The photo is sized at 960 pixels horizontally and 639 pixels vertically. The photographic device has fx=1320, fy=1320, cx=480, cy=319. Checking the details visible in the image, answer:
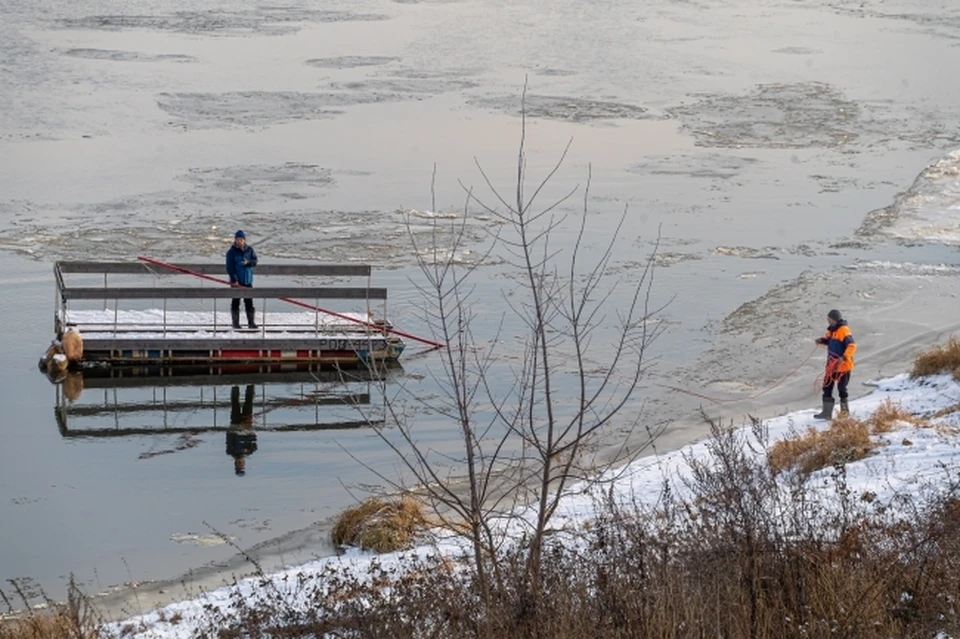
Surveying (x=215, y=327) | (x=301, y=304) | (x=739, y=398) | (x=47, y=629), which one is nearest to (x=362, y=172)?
(x=301, y=304)

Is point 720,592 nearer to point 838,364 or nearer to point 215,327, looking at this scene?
point 838,364

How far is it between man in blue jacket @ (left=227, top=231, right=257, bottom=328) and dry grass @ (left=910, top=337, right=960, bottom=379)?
30.5ft

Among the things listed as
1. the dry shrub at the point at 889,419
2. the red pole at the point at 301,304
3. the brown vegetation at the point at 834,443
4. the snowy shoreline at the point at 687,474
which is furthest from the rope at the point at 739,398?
the red pole at the point at 301,304

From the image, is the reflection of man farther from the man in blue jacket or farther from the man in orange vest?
the man in orange vest

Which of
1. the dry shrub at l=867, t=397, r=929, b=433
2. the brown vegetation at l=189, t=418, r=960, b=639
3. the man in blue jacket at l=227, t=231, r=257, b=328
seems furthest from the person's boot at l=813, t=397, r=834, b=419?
the man in blue jacket at l=227, t=231, r=257, b=328

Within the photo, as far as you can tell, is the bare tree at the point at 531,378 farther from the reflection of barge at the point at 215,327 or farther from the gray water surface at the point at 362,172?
the reflection of barge at the point at 215,327

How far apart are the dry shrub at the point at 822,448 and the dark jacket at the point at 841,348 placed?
47.7 inches

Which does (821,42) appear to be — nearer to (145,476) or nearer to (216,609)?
(145,476)

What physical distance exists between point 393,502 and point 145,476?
3.37 metres

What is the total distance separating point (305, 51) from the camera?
41.3 m

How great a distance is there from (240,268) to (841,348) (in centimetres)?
872

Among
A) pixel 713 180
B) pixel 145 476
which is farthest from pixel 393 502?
pixel 713 180

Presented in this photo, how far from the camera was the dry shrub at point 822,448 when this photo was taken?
506 inches

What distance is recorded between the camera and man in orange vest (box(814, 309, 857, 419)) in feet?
49.0
